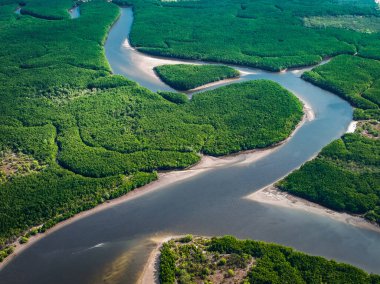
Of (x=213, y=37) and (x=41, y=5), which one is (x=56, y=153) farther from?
(x=41, y=5)

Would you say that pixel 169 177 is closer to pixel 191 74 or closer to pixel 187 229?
pixel 187 229

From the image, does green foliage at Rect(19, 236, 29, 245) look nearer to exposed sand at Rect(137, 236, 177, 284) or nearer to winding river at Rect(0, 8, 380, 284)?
winding river at Rect(0, 8, 380, 284)

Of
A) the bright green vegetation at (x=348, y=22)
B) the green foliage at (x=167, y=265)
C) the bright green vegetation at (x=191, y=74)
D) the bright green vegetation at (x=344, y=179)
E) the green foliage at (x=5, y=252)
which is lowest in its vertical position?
the green foliage at (x=5, y=252)

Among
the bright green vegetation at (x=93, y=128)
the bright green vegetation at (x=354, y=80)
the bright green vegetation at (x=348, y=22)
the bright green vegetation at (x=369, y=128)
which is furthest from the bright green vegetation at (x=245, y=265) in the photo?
the bright green vegetation at (x=348, y=22)

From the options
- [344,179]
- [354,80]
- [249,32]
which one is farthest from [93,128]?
[249,32]

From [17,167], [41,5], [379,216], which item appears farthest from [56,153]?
[41,5]

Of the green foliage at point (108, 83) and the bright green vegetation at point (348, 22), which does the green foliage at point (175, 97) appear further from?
the bright green vegetation at point (348, 22)
